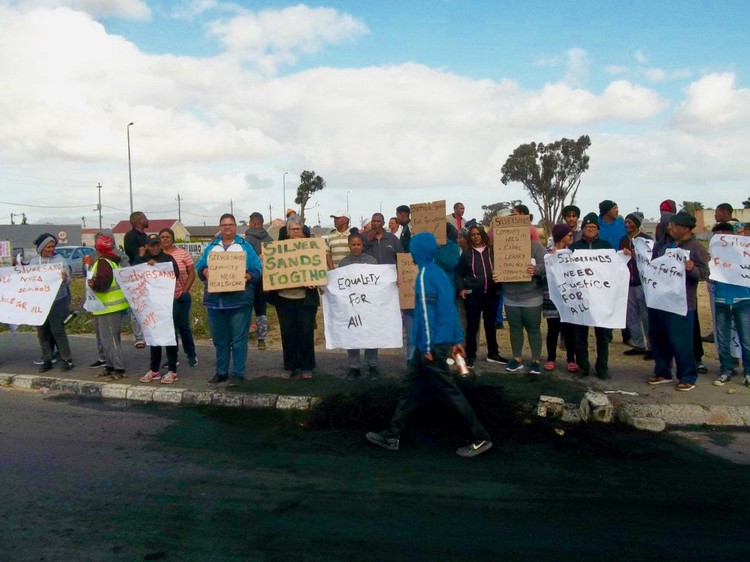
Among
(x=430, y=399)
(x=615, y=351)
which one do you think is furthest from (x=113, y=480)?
(x=615, y=351)

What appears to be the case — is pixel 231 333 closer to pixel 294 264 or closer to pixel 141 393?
pixel 294 264

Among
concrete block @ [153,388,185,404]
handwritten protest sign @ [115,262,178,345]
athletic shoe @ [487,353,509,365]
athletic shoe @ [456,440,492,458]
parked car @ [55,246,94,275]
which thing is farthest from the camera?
parked car @ [55,246,94,275]

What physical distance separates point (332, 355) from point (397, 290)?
227cm

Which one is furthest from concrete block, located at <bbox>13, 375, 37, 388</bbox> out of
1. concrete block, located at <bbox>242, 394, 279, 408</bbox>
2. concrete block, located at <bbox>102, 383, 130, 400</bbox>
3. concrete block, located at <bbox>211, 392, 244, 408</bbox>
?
concrete block, located at <bbox>242, 394, 279, 408</bbox>

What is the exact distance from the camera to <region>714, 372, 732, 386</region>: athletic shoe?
726 cm

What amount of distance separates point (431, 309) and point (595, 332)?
3.05 meters

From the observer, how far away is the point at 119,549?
12.6 ft

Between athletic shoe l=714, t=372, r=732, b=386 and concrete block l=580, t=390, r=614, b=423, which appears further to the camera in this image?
athletic shoe l=714, t=372, r=732, b=386

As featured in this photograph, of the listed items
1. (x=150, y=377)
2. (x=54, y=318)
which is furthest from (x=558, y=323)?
(x=54, y=318)

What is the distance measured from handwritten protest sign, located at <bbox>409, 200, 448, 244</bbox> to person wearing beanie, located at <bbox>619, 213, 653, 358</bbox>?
2.45m

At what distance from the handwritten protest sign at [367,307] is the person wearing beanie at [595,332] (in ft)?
7.53

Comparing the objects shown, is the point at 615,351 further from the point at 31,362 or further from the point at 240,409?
the point at 31,362

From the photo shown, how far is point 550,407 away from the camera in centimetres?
655

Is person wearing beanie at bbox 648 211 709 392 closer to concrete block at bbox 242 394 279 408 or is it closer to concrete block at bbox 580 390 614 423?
concrete block at bbox 580 390 614 423
